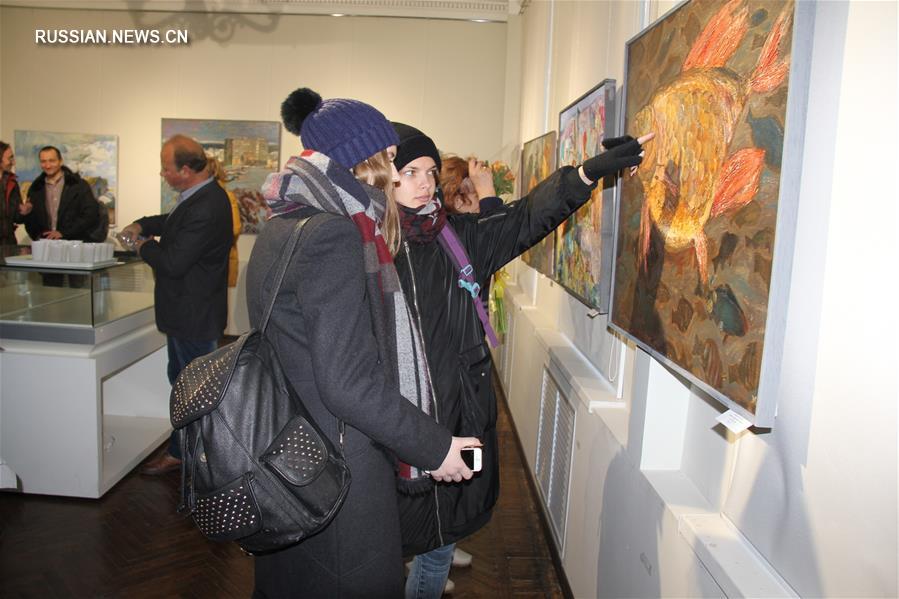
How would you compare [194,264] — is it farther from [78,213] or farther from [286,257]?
[286,257]

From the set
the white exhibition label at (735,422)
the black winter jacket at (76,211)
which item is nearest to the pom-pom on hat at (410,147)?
the white exhibition label at (735,422)

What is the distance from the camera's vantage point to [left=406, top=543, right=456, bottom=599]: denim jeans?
7.32ft

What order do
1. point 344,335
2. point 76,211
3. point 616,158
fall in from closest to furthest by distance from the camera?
point 344,335
point 616,158
point 76,211

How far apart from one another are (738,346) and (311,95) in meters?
1.17

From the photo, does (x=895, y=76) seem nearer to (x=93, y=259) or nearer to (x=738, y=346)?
(x=738, y=346)

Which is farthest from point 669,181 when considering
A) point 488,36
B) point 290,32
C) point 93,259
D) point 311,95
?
point 290,32

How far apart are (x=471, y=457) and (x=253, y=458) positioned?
0.51 m

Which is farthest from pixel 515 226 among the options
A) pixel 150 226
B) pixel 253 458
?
pixel 150 226

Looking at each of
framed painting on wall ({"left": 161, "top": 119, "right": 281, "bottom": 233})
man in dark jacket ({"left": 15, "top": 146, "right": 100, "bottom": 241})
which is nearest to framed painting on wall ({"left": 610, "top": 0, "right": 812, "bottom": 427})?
A: man in dark jacket ({"left": 15, "top": 146, "right": 100, "bottom": 241})

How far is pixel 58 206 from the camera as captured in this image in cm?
610

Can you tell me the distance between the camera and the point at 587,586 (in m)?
2.61

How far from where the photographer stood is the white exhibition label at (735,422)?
4.17 ft

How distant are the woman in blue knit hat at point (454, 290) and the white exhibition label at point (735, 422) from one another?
2.74ft

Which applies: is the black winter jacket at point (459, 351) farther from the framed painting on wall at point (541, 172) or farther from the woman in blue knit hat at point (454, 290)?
the framed painting on wall at point (541, 172)
